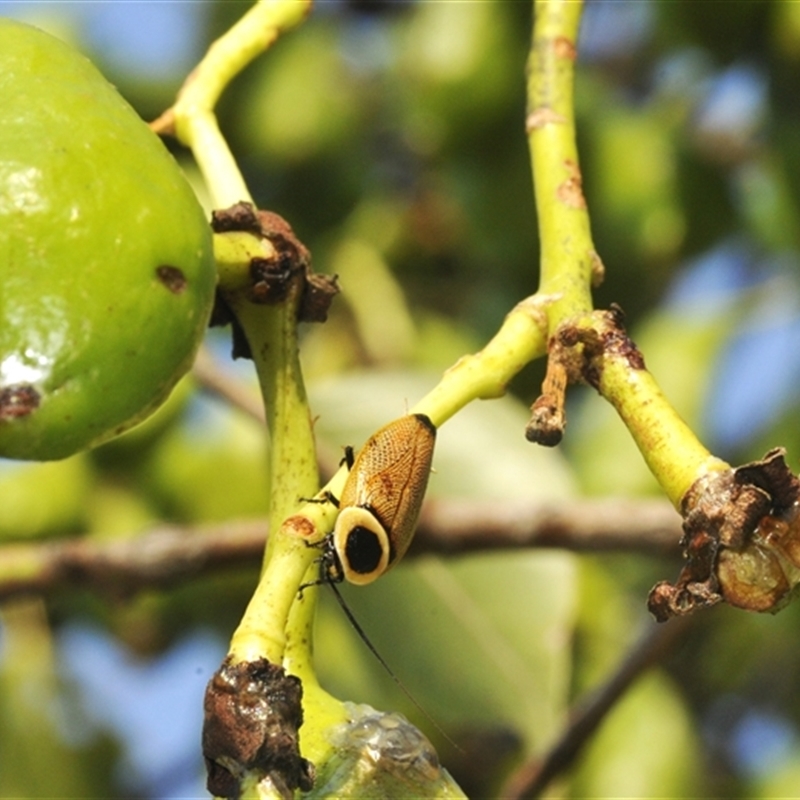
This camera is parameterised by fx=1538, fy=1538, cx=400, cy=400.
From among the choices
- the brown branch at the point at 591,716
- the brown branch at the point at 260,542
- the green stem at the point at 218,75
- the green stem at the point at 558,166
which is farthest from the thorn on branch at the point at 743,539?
the brown branch at the point at 260,542

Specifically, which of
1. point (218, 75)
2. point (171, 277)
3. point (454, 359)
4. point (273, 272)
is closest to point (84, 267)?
point (171, 277)

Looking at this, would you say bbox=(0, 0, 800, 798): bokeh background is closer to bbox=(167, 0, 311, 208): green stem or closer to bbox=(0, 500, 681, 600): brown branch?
bbox=(0, 500, 681, 600): brown branch

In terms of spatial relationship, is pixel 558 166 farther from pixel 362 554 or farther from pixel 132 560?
pixel 132 560

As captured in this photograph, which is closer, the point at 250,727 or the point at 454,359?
the point at 250,727

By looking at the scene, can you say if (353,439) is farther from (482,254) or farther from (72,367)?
(72,367)

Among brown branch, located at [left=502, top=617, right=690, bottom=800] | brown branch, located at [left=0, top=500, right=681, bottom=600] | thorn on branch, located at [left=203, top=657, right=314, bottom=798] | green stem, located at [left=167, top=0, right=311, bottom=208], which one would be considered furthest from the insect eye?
Answer: brown branch, located at [left=0, top=500, right=681, bottom=600]

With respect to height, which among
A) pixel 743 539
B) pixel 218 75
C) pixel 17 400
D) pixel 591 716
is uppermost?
pixel 218 75
